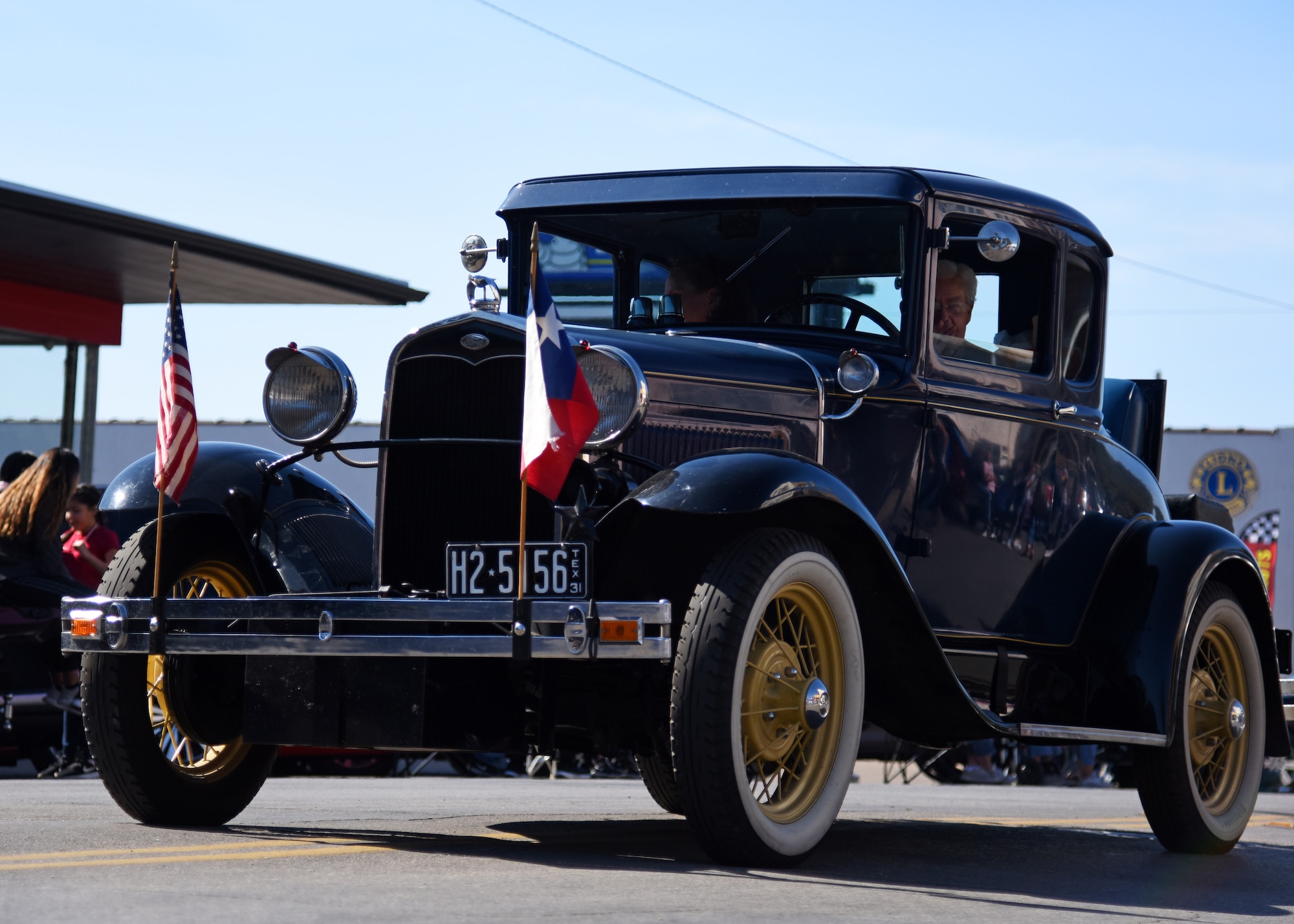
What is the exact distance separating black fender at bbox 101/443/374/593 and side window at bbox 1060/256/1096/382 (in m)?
2.66

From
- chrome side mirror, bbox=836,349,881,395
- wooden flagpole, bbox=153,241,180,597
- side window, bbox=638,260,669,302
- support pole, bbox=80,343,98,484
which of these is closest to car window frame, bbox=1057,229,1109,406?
chrome side mirror, bbox=836,349,881,395

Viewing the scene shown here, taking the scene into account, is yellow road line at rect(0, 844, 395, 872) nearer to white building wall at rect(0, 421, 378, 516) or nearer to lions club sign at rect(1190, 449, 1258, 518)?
white building wall at rect(0, 421, 378, 516)

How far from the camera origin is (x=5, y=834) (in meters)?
5.12

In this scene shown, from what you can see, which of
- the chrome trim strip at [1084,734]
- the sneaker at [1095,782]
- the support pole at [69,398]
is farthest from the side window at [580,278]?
the support pole at [69,398]

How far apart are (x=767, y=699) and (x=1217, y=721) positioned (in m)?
2.47

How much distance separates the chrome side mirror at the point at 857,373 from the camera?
552 cm

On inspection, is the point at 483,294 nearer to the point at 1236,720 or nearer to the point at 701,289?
the point at 701,289

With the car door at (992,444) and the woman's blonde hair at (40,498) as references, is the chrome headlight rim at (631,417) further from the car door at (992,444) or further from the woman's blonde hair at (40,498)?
the woman's blonde hair at (40,498)

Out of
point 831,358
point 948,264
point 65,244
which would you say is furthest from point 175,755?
point 65,244

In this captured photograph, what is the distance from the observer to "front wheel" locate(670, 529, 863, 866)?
445 centimetres

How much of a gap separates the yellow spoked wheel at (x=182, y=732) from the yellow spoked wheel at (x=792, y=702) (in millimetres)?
1729

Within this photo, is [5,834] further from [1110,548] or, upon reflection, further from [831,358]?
[1110,548]

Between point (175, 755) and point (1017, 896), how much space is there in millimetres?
2695

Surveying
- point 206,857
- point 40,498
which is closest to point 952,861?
point 206,857
